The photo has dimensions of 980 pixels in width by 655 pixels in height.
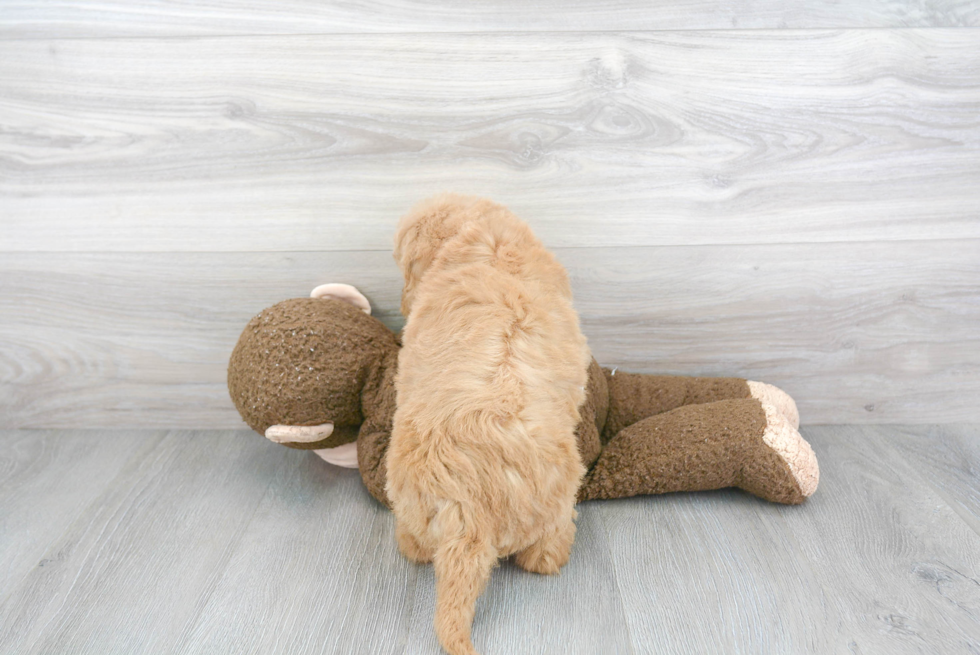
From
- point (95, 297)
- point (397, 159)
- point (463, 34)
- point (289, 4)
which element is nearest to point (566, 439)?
point (397, 159)

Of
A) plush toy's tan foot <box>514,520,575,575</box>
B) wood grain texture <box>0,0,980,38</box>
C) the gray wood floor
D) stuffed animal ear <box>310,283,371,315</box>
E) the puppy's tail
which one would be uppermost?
wood grain texture <box>0,0,980,38</box>

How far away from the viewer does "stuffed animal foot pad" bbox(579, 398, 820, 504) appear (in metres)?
0.91

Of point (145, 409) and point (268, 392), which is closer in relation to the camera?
point (268, 392)

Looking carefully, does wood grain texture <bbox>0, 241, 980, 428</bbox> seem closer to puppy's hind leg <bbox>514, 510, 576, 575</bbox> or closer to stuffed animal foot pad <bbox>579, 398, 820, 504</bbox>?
stuffed animal foot pad <bbox>579, 398, 820, 504</bbox>

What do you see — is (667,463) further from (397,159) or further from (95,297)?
(95,297)

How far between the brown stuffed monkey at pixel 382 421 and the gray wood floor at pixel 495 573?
0.18 feet

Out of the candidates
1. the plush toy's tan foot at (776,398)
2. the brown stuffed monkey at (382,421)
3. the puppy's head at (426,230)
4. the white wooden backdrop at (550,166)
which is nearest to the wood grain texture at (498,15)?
the white wooden backdrop at (550,166)

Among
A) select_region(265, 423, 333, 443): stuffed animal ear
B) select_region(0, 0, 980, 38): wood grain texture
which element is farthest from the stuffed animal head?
select_region(0, 0, 980, 38): wood grain texture

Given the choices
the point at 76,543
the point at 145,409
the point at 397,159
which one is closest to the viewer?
the point at 76,543

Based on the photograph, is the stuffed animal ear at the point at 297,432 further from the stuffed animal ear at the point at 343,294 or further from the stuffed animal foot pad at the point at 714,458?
the stuffed animal foot pad at the point at 714,458

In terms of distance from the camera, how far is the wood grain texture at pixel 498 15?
0.97m

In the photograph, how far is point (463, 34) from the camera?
98 cm

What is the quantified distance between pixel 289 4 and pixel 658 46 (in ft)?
1.89

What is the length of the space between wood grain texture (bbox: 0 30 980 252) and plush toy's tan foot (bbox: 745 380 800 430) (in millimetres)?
245
